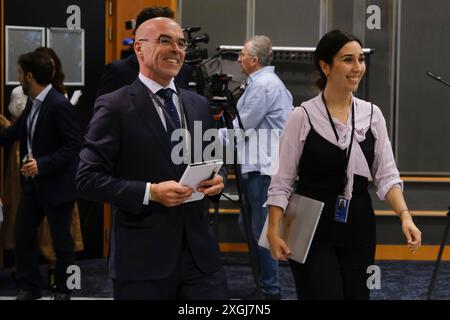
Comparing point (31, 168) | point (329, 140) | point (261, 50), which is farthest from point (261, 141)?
point (329, 140)

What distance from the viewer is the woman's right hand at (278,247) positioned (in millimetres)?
3014

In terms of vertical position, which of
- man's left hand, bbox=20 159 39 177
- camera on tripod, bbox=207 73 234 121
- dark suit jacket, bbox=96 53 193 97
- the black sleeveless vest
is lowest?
man's left hand, bbox=20 159 39 177

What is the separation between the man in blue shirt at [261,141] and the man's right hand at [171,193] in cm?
265

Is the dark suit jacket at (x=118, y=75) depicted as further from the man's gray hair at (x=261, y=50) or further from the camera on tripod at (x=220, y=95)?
the man's gray hair at (x=261, y=50)

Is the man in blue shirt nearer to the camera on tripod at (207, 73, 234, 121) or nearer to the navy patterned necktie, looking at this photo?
the camera on tripod at (207, 73, 234, 121)

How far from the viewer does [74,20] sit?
259 inches

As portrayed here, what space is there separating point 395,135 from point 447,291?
5.92ft

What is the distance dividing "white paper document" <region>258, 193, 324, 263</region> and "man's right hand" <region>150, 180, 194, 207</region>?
0.61 metres

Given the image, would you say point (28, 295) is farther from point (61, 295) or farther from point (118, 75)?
point (118, 75)

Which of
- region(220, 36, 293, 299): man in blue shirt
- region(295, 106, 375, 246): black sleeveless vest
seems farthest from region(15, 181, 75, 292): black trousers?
region(295, 106, 375, 246): black sleeveless vest

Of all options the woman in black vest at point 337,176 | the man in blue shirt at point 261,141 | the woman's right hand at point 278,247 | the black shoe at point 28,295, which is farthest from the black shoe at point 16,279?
the woman in black vest at point 337,176

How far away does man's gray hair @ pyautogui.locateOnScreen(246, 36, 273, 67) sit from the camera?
5.34 meters

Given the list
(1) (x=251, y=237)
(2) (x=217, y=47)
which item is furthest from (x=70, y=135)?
(2) (x=217, y=47)
